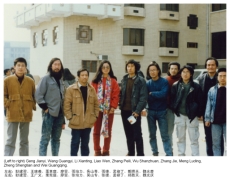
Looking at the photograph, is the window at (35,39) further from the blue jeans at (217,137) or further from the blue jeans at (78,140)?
the blue jeans at (217,137)

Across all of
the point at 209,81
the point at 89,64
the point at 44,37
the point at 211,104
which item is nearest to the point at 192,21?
the point at 89,64

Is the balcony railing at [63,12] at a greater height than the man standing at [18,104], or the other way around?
the balcony railing at [63,12]

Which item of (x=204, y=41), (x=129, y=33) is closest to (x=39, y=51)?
(x=129, y=33)

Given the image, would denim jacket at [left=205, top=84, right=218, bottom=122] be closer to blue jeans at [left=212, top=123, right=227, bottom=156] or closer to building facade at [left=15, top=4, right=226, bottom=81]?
blue jeans at [left=212, top=123, right=227, bottom=156]

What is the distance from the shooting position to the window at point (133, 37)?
1703 centimetres

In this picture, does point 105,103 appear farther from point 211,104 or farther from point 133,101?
point 211,104

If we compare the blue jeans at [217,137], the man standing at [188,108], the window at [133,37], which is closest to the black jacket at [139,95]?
the man standing at [188,108]

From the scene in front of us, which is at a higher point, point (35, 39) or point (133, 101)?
point (35, 39)

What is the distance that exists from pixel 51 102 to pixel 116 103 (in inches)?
39.5

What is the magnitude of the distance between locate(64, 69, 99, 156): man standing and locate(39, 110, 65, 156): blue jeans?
173 mm

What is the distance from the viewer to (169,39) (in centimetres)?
1775

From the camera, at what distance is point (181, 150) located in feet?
13.7

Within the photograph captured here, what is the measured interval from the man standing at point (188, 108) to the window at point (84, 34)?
41.0ft

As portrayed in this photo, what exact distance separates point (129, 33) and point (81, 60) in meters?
3.07
